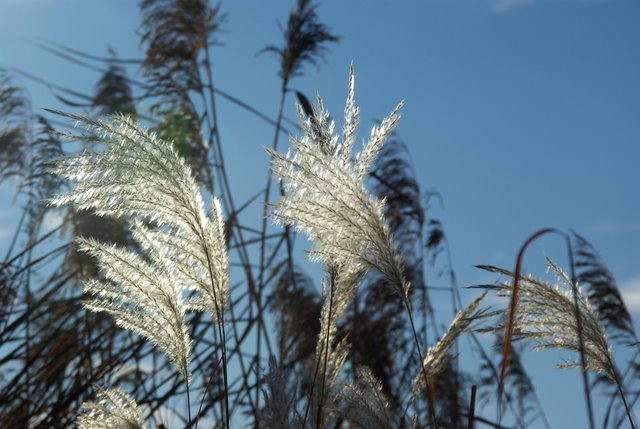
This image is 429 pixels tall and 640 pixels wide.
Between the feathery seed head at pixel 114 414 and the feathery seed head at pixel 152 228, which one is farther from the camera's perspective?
the feathery seed head at pixel 114 414

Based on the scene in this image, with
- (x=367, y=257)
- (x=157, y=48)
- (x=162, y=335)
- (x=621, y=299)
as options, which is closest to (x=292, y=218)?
(x=367, y=257)

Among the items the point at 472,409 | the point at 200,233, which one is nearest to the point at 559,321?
the point at 472,409

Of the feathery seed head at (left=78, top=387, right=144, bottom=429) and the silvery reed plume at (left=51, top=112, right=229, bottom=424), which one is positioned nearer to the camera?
the silvery reed plume at (left=51, top=112, right=229, bottom=424)

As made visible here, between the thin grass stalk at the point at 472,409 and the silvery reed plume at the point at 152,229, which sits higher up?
the silvery reed plume at the point at 152,229

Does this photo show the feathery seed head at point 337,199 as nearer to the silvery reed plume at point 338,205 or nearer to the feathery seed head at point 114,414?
the silvery reed plume at point 338,205

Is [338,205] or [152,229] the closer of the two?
[338,205]

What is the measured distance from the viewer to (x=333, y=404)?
2.31 m

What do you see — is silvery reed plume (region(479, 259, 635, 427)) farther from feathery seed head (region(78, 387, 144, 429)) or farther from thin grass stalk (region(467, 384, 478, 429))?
feathery seed head (region(78, 387, 144, 429))

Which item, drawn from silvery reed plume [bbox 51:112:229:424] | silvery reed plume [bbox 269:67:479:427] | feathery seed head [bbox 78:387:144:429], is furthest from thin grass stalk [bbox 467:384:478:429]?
feathery seed head [bbox 78:387:144:429]

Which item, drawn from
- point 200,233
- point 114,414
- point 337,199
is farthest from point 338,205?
point 114,414

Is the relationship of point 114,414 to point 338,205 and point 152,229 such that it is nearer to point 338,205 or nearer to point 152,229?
point 152,229

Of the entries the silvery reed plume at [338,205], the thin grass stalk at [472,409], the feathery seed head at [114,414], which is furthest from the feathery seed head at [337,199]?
the feathery seed head at [114,414]

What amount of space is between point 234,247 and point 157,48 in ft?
6.47

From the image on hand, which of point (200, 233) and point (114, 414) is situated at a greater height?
point (200, 233)
